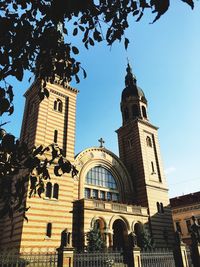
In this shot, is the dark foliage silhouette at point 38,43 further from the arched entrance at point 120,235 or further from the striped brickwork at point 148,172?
the striped brickwork at point 148,172

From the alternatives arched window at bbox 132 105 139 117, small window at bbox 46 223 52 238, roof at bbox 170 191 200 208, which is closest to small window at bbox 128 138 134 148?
arched window at bbox 132 105 139 117

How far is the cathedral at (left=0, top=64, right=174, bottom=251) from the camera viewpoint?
1897 cm

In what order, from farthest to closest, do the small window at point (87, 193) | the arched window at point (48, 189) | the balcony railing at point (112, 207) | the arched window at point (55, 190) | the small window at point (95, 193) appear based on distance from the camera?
the small window at point (95, 193) → the small window at point (87, 193) → the balcony railing at point (112, 207) → the arched window at point (55, 190) → the arched window at point (48, 189)

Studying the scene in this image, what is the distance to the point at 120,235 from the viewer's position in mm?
24219

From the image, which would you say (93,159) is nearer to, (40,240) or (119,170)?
(119,170)

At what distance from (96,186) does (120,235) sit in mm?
5532

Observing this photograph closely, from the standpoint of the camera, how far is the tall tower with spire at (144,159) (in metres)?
26.8

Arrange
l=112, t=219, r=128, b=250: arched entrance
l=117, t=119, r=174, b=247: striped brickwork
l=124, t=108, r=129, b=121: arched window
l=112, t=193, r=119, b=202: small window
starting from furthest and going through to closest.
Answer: l=124, t=108, r=129, b=121: arched window
l=112, t=193, r=119, b=202: small window
l=117, t=119, r=174, b=247: striped brickwork
l=112, t=219, r=128, b=250: arched entrance

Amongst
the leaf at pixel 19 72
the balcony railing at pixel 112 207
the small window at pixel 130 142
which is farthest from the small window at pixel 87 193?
the leaf at pixel 19 72

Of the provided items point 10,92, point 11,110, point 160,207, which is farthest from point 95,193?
point 10,92

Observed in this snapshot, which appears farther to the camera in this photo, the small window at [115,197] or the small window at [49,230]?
the small window at [115,197]

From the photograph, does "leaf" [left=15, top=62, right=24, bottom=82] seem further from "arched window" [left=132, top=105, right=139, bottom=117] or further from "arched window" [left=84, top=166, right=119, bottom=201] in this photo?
"arched window" [left=132, top=105, right=139, bottom=117]

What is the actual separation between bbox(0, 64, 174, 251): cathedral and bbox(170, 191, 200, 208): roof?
12694 mm

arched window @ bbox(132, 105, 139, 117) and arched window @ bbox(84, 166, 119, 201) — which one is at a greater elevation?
arched window @ bbox(132, 105, 139, 117)
